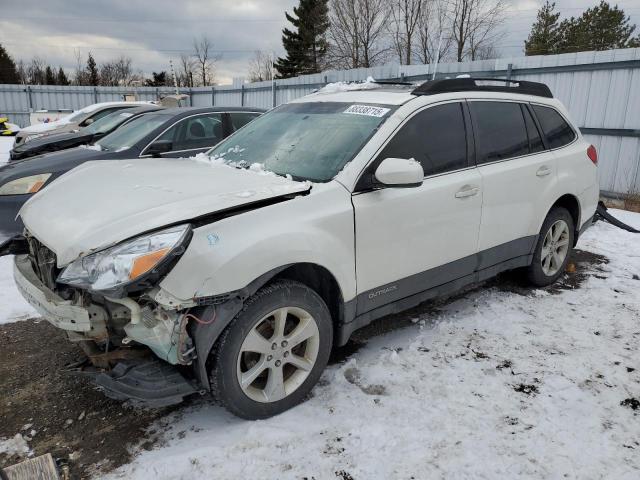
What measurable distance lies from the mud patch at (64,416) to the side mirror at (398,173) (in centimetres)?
186

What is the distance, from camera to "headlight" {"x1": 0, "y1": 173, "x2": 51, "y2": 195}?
546 cm

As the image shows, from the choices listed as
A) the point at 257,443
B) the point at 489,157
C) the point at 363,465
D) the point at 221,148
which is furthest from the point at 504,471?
the point at 221,148

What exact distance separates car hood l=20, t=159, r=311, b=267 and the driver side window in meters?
3.10

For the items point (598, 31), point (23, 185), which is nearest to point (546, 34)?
point (598, 31)

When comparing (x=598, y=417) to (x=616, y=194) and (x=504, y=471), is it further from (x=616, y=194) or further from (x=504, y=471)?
(x=616, y=194)

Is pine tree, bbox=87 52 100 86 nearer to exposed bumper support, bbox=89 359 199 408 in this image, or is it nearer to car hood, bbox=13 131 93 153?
car hood, bbox=13 131 93 153

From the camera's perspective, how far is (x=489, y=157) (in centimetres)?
386

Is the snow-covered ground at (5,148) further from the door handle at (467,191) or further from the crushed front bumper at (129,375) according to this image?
the door handle at (467,191)

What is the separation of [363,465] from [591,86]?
9.12 m

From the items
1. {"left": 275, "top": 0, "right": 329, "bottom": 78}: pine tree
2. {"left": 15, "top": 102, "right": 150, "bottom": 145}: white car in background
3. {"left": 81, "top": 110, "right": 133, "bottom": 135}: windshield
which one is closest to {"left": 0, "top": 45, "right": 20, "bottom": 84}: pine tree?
{"left": 275, "top": 0, "right": 329, "bottom": 78}: pine tree

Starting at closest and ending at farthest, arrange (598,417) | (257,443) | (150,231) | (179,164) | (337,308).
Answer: (150,231)
(257,443)
(598,417)
(337,308)
(179,164)

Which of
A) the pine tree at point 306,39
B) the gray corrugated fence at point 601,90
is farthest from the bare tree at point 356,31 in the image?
the gray corrugated fence at point 601,90

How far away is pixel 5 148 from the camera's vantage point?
16672 mm

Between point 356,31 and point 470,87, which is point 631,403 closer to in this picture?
point 470,87
